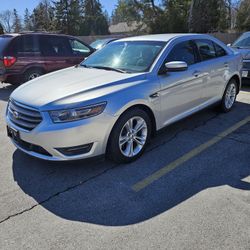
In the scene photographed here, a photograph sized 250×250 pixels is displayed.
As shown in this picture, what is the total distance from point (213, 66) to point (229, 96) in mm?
1096

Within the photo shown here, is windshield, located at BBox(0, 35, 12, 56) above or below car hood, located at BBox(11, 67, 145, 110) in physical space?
above

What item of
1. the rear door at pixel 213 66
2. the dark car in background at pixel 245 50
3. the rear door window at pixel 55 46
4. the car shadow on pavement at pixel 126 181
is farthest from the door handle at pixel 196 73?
the rear door window at pixel 55 46

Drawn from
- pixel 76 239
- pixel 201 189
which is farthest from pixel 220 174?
pixel 76 239

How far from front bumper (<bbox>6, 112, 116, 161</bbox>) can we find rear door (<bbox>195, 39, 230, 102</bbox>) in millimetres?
2427

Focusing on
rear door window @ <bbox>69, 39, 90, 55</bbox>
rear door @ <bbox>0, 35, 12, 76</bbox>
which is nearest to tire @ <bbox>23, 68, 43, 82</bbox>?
rear door @ <bbox>0, 35, 12, 76</bbox>

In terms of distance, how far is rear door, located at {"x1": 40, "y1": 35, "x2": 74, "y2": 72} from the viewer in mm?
9578

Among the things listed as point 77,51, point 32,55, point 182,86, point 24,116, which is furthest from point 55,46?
point 24,116

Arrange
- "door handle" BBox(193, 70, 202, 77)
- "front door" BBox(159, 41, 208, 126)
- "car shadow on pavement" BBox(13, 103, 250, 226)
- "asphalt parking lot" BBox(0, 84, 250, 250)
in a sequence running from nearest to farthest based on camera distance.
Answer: "asphalt parking lot" BBox(0, 84, 250, 250), "car shadow on pavement" BBox(13, 103, 250, 226), "front door" BBox(159, 41, 208, 126), "door handle" BBox(193, 70, 202, 77)

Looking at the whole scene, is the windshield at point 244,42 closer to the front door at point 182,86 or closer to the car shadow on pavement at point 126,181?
the front door at point 182,86

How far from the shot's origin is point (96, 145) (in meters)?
3.88

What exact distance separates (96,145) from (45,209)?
0.95m

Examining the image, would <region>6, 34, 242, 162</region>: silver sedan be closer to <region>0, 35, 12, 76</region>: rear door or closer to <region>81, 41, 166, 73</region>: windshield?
<region>81, 41, 166, 73</region>: windshield

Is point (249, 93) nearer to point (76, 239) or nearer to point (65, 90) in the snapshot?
point (65, 90)

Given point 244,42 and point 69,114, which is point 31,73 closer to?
point 69,114
